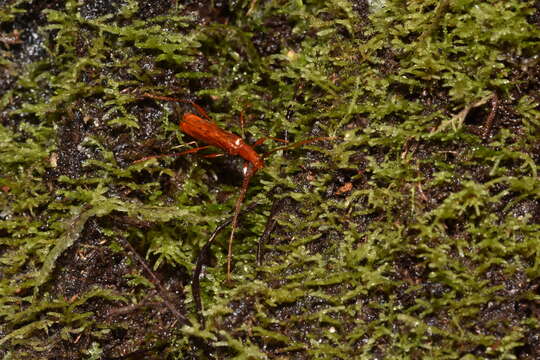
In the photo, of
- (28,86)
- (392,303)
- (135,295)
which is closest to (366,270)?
(392,303)

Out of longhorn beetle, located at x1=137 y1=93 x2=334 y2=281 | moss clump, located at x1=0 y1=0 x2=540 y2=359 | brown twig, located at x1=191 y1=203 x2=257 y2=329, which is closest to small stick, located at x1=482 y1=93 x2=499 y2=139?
moss clump, located at x1=0 y1=0 x2=540 y2=359

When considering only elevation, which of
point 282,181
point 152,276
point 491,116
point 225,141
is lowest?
point 152,276

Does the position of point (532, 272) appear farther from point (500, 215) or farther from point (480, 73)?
point (480, 73)

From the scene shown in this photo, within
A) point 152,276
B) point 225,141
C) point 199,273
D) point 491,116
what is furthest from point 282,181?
point 491,116

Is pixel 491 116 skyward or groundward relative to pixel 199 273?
skyward

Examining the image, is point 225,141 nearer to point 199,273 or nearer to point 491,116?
point 199,273

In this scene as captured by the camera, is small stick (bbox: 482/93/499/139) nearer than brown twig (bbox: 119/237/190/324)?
Yes

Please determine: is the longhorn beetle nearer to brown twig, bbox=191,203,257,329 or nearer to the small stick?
brown twig, bbox=191,203,257,329

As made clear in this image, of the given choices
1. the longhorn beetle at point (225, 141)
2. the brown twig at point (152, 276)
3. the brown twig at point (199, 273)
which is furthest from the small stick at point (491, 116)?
the brown twig at point (152, 276)

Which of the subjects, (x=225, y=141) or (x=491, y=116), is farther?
(x=225, y=141)
